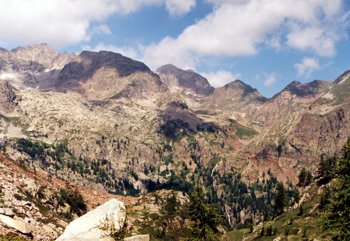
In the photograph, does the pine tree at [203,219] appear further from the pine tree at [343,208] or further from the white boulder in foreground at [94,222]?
the white boulder in foreground at [94,222]

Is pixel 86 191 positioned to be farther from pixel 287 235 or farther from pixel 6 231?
pixel 287 235

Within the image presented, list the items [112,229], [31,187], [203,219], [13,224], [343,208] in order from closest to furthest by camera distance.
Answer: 1. [112,229]
2. [13,224]
3. [343,208]
4. [203,219]
5. [31,187]

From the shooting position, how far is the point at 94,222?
61.6ft

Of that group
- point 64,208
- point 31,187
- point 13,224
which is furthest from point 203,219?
point 31,187

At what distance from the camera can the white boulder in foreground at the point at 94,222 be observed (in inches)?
699

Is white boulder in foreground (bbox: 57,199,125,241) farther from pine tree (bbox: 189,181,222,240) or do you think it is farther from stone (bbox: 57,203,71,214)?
stone (bbox: 57,203,71,214)

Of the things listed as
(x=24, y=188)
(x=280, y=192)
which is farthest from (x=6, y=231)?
(x=280, y=192)

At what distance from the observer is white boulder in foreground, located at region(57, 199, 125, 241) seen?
58.2 ft

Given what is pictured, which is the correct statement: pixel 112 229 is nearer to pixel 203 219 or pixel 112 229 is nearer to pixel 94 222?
pixel 94 222

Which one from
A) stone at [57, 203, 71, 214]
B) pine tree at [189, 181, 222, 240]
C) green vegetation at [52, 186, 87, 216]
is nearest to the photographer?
pine tree at [189, 181, 222, 240]

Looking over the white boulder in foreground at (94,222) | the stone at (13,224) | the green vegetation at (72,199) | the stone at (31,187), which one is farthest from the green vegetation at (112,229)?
the green vegetation at (72,199)

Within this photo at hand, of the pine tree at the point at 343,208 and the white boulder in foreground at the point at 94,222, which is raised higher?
the white boulder in foreground at the point at 94,222

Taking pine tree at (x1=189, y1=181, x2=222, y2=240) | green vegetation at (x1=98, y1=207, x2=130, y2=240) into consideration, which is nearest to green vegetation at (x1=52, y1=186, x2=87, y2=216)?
pine tree at (x1=189, y1=181, x2=222, y2=240)

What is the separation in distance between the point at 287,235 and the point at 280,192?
5918 cm
